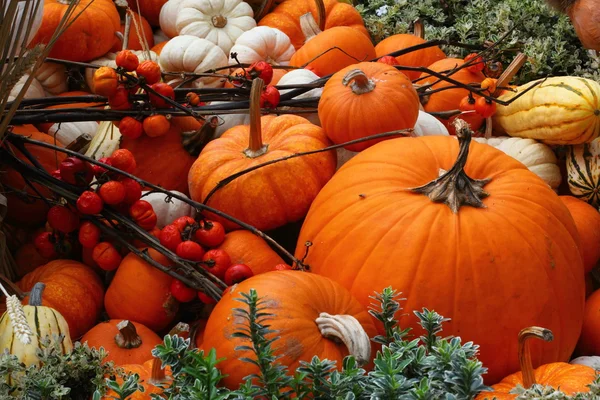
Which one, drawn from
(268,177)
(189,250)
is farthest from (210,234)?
(268,177)

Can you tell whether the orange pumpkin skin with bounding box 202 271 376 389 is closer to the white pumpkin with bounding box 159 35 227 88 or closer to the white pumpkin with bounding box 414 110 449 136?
the white pumpkin with bounding box 414 110 449 136

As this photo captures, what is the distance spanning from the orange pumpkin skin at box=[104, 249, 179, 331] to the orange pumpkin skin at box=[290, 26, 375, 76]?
1.45 metres

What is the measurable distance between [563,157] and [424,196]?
4.15 feet

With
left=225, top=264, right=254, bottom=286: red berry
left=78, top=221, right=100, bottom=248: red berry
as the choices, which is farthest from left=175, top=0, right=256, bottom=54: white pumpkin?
left=225, top=264, right=254, bottom=286: red berry

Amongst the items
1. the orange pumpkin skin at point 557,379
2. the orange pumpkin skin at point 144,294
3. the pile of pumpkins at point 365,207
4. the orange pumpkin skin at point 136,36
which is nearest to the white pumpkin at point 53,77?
the pile of pumpkins at point 365,207

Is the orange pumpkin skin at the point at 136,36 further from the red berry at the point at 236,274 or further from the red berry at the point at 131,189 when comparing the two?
the red berry at the point at 236,274

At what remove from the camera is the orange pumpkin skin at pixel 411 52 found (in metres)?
3.66

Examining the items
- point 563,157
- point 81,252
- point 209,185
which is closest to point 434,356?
point 209,185

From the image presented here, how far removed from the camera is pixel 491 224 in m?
1.89

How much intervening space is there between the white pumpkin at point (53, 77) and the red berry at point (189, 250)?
5.34 ft

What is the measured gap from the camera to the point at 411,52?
366cm

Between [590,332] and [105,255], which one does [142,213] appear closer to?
[105,255]

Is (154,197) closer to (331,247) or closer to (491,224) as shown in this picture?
(331,247)

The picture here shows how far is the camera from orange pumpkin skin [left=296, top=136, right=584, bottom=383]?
185cm
